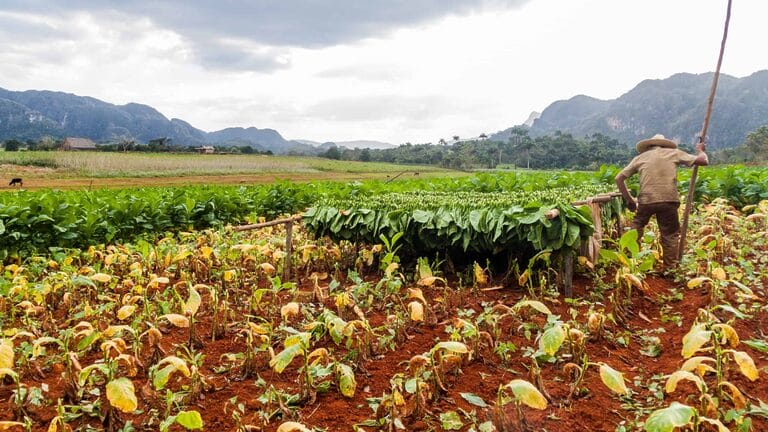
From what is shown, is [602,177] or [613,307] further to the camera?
[602,177]

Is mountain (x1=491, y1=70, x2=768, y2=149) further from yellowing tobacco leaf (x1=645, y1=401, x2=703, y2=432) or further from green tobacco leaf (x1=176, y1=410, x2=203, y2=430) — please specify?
green tobacco leaf (x1=176, y1=410, x2=203, y2=430)

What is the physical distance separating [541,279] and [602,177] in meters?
7.57

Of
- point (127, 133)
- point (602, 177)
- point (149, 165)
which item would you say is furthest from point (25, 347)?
point (127, 133)

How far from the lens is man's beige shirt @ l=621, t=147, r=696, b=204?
5590 mm

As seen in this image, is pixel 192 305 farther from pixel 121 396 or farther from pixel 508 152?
pixel 508 152

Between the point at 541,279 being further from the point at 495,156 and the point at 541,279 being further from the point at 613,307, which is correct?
the point at 495,156

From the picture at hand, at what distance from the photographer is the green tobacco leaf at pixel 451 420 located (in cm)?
262

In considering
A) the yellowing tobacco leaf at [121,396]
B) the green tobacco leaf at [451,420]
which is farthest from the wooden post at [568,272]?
the yellowing tobacco leaf at [121,396]

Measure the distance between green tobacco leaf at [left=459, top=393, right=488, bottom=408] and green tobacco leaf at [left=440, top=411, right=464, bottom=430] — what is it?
11cm

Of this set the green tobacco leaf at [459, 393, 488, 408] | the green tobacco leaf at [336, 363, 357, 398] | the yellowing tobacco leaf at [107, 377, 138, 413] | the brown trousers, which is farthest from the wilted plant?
the brown trousers

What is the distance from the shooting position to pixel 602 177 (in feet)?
36.5

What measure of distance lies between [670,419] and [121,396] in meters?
2.46

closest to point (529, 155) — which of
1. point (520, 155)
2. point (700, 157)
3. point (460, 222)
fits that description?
point (520, 155)

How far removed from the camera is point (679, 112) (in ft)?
449
